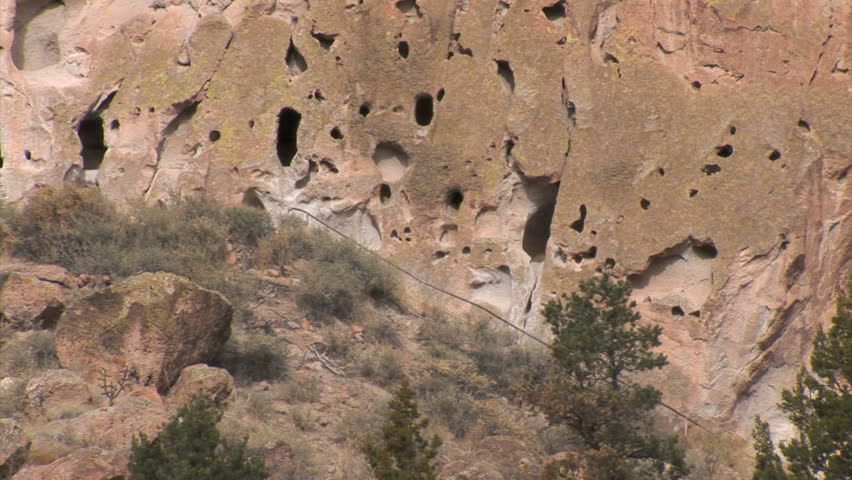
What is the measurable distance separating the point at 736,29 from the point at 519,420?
468 centimetres

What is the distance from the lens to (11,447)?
896 centimetres

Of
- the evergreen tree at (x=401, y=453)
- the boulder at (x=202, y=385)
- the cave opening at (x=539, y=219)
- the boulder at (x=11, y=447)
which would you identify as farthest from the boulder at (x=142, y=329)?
the cave opening at (x=539, y=219)

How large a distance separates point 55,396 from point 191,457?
9.60ft

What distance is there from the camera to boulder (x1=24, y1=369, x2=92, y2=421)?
10398mm

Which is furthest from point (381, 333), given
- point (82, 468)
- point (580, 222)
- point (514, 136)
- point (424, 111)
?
point (82, 468)

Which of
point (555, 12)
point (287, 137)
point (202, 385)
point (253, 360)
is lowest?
point (202, 385)

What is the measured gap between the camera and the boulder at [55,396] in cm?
1040

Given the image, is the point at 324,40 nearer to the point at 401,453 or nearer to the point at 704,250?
the point at 704,250

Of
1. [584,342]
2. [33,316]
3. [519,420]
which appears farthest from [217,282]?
[584,342]

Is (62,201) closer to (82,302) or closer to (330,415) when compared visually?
(82,302)

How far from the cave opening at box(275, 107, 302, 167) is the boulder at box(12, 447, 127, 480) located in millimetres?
7506

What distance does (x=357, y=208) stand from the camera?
49.5ft

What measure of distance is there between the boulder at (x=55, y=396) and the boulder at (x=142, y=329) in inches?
12.8

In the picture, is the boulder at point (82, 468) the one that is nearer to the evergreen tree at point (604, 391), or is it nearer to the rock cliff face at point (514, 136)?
the evergreen tree at point (604, 391)
